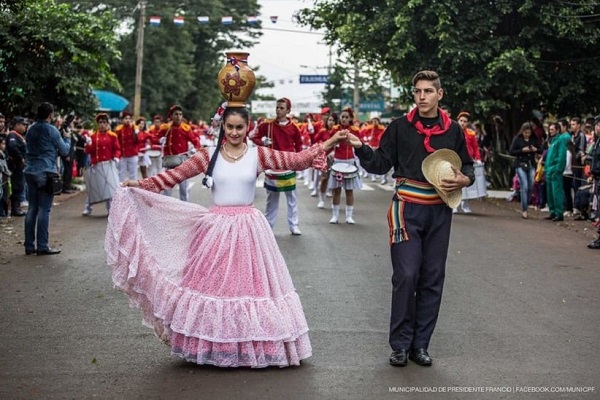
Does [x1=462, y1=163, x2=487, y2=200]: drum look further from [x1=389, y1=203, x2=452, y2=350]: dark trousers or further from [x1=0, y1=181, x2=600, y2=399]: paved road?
[x1=389, y1=203, x2=452, y2=350]: dark trousers

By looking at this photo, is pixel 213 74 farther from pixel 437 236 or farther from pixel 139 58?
pixel 437 236

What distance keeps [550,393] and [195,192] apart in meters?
19.7

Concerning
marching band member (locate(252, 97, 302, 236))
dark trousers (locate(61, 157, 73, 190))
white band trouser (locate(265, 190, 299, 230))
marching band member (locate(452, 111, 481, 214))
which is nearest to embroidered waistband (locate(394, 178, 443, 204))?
white band trouser (locate(265, 190, 299, 230))

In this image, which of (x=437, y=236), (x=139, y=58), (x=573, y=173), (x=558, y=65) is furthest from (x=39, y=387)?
(x=139, y=58)

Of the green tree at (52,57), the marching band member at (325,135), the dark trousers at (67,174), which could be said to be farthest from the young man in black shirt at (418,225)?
the dark trousers at (67,174)

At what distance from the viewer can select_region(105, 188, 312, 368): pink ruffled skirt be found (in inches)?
275

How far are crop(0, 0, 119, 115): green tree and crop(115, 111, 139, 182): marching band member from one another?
3.91 feet

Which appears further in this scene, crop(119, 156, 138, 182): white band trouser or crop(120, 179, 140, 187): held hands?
crop(119, 156, 138, 182): white band trouser

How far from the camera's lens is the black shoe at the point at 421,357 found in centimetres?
720

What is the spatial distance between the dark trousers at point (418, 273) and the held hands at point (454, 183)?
232 millimetres

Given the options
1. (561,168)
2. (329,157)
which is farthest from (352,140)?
(561,168)

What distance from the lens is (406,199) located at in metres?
7.33

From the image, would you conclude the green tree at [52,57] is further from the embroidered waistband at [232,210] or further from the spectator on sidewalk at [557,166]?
the embroidered waistband at [232,210]

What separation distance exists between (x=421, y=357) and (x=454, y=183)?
1285 millimetres
